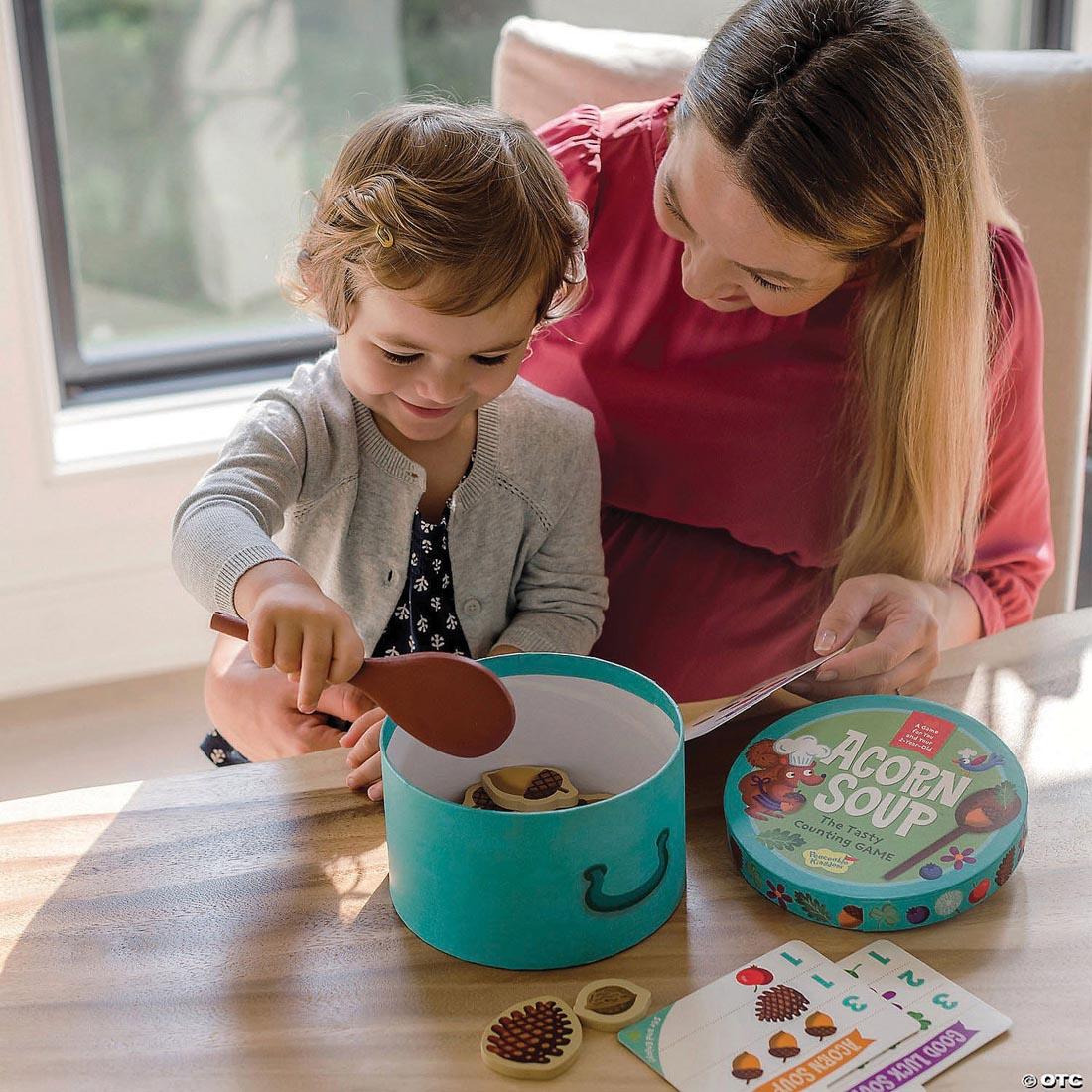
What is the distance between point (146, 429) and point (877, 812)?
5.95 ft

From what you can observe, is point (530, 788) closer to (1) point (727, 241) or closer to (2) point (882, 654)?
(2) point (882, 654)

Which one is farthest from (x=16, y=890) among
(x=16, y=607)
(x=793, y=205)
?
(x=16, y=607)

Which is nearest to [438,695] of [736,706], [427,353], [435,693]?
[435,693]

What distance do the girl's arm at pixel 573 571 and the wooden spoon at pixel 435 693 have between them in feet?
1.31

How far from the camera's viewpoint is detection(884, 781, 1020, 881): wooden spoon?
0.78 meters

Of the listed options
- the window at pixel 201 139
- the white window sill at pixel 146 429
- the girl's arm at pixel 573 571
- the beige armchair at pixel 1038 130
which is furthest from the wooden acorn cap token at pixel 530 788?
the window at pixel 201 139

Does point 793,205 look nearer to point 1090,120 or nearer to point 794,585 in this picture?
point 794,585

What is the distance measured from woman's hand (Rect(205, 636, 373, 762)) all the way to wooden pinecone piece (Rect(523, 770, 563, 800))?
29cm

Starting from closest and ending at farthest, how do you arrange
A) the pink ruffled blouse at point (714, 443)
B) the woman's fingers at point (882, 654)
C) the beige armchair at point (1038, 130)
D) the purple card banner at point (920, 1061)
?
the purple card banner at point (920, 1061) < the woman's fingers at point (882, 654) < the pink ruffled blouse at point (714, 443) < the beige armchair at point (1038, 130)

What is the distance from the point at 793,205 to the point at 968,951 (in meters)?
0.54

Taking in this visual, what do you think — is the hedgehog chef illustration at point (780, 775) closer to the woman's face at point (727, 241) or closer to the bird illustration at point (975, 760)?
the bird illustration at point (975, 760)

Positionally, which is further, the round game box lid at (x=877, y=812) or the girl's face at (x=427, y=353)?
the girl's face at (x=427, y=353)

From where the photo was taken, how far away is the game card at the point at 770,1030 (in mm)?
662

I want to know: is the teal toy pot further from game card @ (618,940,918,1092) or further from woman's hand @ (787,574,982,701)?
woman's hand @ (787,574,982,701)
